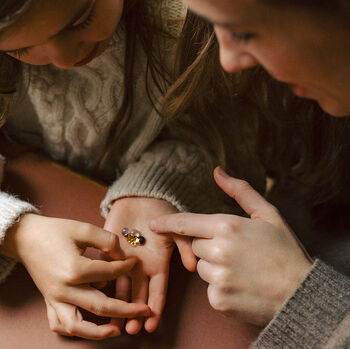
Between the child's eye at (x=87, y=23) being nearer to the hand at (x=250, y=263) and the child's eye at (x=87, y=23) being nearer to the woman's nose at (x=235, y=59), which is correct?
the woman's nose at (x=235, y=59)

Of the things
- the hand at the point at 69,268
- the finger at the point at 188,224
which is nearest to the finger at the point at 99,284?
the hand at the point at 69,268

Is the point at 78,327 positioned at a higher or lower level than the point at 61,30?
lower

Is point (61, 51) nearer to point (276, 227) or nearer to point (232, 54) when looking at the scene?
point (232, 54)

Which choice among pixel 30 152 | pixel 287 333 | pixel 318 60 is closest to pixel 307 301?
pixel 287 333

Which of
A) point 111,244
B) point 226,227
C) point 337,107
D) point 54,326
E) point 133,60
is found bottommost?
point 54,326

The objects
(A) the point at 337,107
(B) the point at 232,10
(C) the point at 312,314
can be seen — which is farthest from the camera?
(C) the point at 312,314

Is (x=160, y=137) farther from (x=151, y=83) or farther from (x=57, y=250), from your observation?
(x=57, y=250)

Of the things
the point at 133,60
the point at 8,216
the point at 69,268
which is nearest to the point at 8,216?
the point at 8,216
